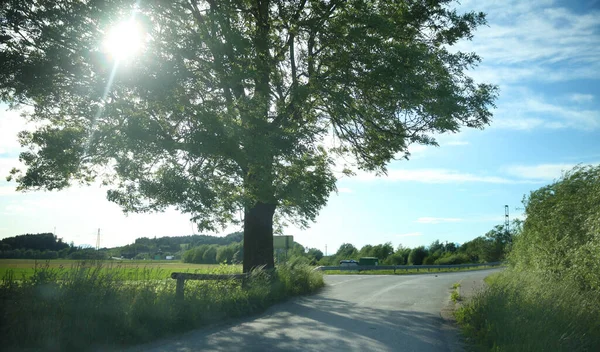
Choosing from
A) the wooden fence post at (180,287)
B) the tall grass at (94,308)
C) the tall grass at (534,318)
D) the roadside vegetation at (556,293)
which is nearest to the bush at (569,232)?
the roadside vegetation at (556,293)

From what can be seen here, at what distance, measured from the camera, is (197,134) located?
12.7 metres

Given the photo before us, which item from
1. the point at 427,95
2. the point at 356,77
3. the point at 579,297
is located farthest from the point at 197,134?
the point at 579,297

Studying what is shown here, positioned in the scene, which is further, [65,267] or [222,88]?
[222,88]

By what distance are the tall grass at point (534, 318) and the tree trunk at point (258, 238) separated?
7.90m

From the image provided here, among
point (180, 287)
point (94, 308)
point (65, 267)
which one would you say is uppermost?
point (65, 267)

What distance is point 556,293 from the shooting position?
32.8ft

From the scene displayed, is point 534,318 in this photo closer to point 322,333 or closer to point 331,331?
point 331,331

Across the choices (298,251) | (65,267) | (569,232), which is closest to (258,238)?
(65,267)

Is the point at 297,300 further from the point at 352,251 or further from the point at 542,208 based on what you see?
the point at 352,251

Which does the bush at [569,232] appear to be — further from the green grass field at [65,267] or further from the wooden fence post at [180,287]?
the green grass field at [65,267]

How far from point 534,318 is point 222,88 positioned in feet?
34.5

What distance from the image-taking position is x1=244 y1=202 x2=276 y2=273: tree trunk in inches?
680

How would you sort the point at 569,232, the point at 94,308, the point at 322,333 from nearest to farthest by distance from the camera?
the point at 94,308 → the point at 322,333 → the point at 569,232

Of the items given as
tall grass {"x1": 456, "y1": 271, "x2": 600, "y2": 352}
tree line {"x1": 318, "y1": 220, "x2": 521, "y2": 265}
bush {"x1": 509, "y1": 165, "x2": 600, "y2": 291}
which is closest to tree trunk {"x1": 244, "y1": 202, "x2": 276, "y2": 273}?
tall grass {"x1": 456, "y1": 271, "x2": 600, "y2": 352}
